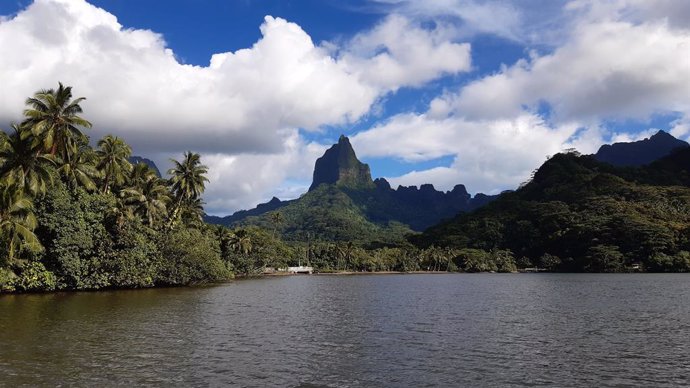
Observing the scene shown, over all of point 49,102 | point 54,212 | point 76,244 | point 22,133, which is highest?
point 49,102

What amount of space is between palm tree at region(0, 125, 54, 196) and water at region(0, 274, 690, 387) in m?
11.6

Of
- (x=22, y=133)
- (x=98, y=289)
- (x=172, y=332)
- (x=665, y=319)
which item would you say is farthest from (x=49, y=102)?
(x=665, y=319)

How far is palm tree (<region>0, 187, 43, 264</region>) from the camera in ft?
149

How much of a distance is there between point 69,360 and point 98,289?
1893 inches

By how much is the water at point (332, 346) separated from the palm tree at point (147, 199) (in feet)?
71.7

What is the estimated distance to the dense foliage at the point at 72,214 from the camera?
48.8 meters

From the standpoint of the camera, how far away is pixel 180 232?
7725cm

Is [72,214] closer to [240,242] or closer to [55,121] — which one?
[55,121]

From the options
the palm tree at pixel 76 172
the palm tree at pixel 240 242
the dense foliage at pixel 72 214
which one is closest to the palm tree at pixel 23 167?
the dense foliage at pixel 72 214

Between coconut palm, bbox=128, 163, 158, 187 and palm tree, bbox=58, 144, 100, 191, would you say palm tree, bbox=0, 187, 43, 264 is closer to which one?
palm tree, bbox=58, 144, 100, 191

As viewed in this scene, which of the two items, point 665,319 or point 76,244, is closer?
point 665,319

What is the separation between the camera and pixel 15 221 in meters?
46.0

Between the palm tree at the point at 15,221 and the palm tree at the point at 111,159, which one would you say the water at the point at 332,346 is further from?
the palm tree at the point at 111,159

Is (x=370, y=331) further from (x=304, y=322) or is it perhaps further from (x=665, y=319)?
(x=665, y=319)
